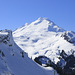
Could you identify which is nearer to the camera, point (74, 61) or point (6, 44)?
point (6, 44)

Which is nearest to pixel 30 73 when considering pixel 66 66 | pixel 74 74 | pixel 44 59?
pixel 74 74

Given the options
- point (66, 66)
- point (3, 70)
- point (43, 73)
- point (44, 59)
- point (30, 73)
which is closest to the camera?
point (3, 70)

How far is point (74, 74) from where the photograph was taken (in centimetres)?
13025

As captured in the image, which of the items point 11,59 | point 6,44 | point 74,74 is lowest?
point 74,74

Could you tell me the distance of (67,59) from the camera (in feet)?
651

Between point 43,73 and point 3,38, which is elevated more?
point 3,38

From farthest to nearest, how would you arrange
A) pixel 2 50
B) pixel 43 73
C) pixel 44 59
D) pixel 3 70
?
pixel 44 59, pixel 43 73, pixel 2 50, pixel 3 70

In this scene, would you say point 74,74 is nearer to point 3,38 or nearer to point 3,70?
point 3,38

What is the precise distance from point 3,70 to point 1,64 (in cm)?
288

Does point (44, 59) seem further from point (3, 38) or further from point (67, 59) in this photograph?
point (3, 38)

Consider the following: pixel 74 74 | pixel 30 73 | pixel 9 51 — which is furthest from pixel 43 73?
pixel 74 74

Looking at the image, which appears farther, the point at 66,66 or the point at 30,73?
the point at 66,66

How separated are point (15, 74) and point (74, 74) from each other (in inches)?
3624

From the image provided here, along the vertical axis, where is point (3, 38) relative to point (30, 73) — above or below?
above
